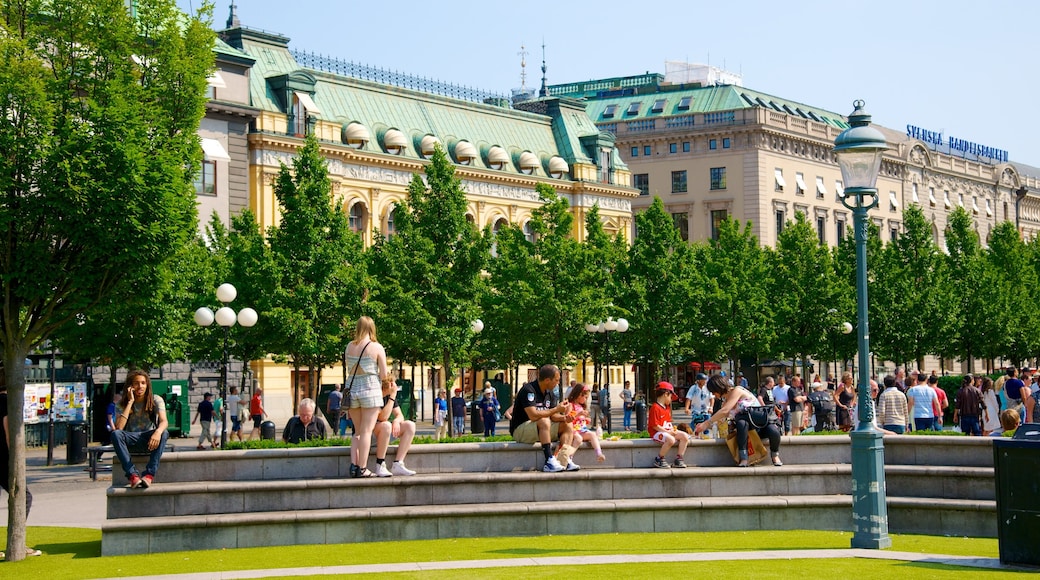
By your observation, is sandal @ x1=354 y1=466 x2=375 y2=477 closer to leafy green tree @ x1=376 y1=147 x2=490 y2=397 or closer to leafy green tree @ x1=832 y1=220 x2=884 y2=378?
leafy green tree @ x1=376 y1=147 x2=490 y2=397

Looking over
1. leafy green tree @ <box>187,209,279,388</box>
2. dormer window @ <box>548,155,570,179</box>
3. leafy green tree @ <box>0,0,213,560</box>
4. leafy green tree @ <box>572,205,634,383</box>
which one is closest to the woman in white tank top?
leafy green tree @ <box>0,0,213,560</box>

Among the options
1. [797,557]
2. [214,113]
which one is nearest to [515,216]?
[214,113]

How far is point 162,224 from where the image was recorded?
17000 mm

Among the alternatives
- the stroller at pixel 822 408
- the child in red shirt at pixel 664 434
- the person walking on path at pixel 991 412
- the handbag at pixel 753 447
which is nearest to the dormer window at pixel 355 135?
the stroller at pixel 822 408

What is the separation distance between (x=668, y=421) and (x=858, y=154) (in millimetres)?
5051

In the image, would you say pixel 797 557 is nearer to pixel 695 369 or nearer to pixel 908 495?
pixel 908 495

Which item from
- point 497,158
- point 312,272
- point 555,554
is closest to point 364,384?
point 555,554

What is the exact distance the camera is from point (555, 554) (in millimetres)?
15523

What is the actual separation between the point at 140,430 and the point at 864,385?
9138 millimetres

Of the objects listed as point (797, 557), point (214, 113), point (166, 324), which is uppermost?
point (214, 113)

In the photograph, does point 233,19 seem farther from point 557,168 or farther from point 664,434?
point 664,434

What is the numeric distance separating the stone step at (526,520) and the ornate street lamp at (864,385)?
6.25ft

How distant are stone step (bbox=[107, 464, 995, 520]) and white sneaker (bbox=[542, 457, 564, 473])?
21cm

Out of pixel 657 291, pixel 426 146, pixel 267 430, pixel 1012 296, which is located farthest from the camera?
pixel 1012 296
